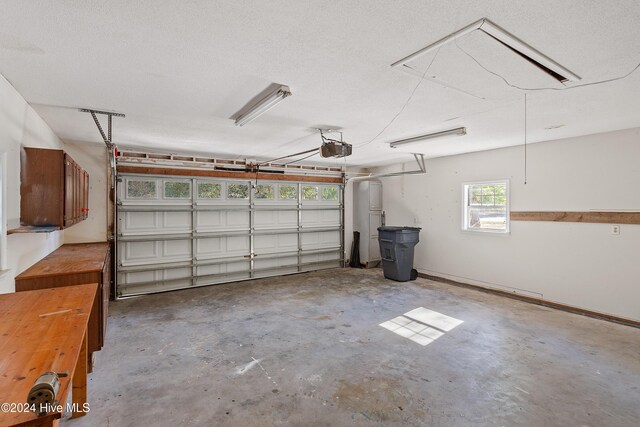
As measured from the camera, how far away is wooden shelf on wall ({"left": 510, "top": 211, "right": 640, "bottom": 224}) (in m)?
3.98

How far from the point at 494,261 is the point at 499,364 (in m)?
2.89

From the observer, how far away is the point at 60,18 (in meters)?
1.65

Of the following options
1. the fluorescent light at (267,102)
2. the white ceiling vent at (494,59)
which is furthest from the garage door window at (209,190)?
the white ceiling vent at (494,59)

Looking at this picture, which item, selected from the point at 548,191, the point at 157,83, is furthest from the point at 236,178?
the point at 548,191

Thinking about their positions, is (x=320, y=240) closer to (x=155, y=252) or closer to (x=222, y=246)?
(x=222, y=246)

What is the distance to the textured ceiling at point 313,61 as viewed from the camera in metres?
1.60

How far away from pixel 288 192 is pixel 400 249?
9.33 feet

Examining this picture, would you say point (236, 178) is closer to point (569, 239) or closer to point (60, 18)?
point (60, 18)

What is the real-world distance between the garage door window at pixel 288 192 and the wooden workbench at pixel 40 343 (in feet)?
15.6

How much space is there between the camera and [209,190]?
6168mm

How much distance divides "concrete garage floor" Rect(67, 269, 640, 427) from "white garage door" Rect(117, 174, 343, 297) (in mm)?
1092

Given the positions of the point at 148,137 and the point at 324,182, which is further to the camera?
the point at 324,182

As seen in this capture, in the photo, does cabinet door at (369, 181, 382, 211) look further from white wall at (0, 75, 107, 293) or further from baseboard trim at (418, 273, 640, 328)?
white wall at (0, 75, 107, 293)

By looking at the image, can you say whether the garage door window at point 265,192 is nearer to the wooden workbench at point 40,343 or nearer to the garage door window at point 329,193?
the garage door window at point 329,193
